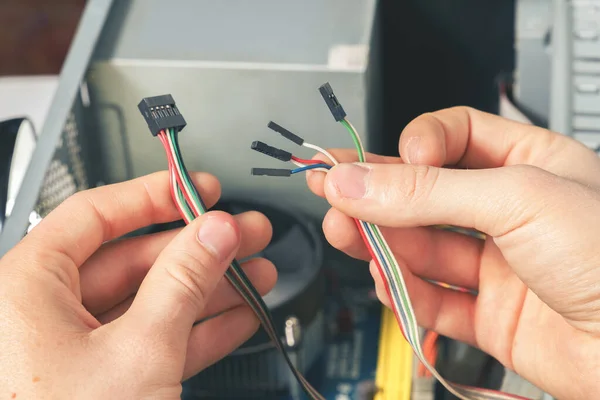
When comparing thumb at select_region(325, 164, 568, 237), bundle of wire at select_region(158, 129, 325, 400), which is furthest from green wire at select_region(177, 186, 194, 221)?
thumb at select_region(325, 164, 568, 237)

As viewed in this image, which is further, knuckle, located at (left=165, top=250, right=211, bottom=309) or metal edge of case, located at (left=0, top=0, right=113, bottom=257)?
metal edge of case, located at (left=0, top=0, right=113, bottom=257)

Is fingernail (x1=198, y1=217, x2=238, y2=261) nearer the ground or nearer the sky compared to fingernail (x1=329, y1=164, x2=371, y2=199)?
nearer the ground

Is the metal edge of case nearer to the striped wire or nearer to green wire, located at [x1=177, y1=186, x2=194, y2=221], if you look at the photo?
green wire, located at [x1=177, y1=186, x2=194, y2=221]

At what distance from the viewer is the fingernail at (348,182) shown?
1.52ft

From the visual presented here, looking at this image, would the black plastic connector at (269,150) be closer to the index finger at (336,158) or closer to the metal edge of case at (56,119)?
the index finger at (336,158)

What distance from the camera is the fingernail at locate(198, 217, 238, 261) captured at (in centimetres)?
46

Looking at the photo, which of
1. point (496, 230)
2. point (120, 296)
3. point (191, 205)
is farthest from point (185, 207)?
point (496, 230)

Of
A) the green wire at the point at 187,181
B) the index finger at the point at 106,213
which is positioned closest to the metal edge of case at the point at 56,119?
the index finger at the point at 106,213

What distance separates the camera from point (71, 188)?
0.64 meters

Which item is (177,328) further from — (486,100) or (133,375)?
(486,100)

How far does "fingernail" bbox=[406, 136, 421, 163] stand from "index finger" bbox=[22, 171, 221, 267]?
165mm

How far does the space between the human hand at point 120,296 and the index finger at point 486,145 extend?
0.51ft

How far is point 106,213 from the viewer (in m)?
0.53

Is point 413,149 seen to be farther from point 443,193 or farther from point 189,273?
point 189,273
